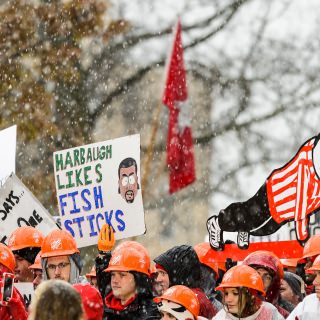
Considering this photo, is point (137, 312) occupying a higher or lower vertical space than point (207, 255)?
lower

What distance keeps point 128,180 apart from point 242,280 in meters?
2.66

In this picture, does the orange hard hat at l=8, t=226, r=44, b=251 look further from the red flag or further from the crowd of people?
the red flag

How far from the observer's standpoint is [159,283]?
1266 centimetres

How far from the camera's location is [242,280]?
11812 mm

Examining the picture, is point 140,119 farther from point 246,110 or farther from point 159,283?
point 159,283

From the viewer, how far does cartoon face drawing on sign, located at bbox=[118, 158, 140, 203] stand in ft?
46.6

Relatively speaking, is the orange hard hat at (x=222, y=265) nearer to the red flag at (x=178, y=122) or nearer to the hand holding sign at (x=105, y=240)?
the hand holding sign at (x=105, y=240)

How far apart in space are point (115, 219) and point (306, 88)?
13.0m

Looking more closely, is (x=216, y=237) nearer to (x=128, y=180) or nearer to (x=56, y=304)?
(x=128, y=180)

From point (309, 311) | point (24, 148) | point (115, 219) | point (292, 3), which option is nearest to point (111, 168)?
point (115, 219)

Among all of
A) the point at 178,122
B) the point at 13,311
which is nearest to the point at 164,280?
the point at 13,311

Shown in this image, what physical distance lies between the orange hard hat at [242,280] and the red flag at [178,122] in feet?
38.7

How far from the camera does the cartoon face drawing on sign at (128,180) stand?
14195 millimetres

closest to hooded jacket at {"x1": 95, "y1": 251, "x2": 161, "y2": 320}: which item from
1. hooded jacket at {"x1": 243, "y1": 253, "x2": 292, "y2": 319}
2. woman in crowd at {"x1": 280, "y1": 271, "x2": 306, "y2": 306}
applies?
hooded jacket at {"x1": 243, "y1": 253, "x2": 292, "y2": 319}
